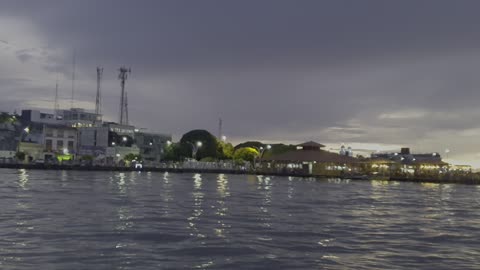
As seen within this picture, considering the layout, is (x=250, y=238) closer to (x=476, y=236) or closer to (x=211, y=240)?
(x=211, y=240)

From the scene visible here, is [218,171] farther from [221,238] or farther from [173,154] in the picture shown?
[221,238]

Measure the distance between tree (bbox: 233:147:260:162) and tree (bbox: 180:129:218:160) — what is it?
10.6 meters

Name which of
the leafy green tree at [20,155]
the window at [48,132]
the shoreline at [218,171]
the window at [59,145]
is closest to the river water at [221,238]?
the shoreline at [218,171]

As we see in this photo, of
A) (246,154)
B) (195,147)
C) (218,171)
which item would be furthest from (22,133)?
(246,154)

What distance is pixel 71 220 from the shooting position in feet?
66.4

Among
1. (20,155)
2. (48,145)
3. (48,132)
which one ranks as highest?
(48,132)

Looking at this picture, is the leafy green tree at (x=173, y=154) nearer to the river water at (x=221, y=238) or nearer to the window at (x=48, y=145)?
the window at (x=48, y=145)

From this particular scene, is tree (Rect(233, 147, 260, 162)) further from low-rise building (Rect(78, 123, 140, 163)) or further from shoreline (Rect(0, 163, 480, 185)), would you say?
low-rise building (Rect(78, 123, 140, 163))

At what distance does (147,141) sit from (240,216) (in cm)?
11440

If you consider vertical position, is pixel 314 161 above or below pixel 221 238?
above

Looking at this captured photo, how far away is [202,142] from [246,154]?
16.2 meters

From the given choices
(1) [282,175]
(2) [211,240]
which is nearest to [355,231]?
(2) [211,240]

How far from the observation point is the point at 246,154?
5595 inches

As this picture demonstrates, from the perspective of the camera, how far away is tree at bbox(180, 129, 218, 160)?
129 meters
